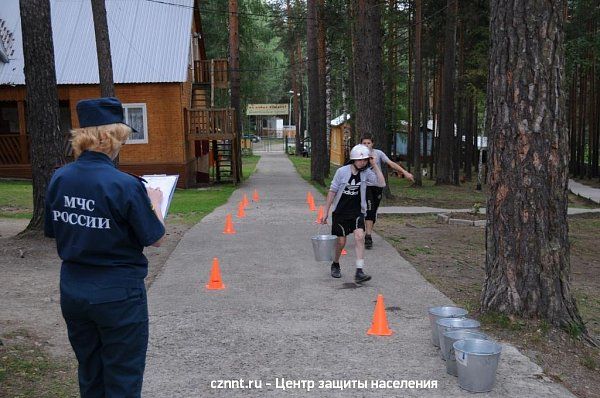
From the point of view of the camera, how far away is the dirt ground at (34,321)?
4.51 m

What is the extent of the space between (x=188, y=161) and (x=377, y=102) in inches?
390

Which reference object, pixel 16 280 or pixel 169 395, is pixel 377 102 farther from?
pixel 169 395

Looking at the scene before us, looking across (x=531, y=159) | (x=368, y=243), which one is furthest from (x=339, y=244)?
(x=531, y=159)

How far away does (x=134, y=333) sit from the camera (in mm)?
3010

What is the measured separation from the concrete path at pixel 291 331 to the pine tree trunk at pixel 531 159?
0.80 metres

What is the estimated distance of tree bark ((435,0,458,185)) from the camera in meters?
23.2

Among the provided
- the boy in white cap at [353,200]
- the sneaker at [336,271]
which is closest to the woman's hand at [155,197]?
the boy in white cap at [353,200]

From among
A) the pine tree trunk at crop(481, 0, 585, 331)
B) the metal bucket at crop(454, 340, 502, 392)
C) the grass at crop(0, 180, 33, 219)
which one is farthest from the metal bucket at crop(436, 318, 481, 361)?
the grass at crop(0, 180, 33, 219)

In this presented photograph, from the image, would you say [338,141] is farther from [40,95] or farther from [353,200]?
[353,200]

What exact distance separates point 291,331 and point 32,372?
226 cm

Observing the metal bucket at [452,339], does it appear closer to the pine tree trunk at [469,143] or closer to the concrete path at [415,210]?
the concrete path at [415,210]

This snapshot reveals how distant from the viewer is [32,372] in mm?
4688

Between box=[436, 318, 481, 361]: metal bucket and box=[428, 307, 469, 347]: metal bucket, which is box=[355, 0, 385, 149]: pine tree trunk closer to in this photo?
box=[428, 307, 469, 347]: metal bucket

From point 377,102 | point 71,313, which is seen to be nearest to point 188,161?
point 377,102
